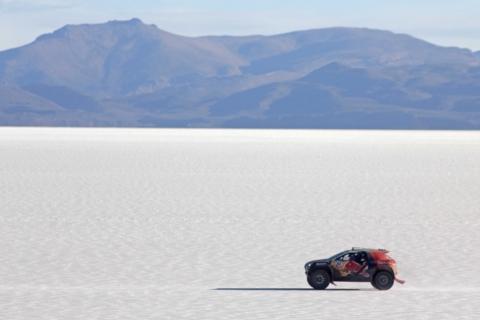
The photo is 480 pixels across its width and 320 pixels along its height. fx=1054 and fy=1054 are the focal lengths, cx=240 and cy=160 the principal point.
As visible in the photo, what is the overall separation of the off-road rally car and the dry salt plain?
0.64 ft

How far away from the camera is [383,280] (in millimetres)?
11844

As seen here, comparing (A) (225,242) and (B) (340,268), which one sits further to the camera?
(A) (225,242)

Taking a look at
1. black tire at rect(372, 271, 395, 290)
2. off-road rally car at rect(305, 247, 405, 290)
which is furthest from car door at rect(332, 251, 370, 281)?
black tire at rect(372, 271, 395, 290)

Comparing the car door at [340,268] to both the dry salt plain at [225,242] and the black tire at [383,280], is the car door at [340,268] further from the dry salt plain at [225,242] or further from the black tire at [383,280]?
the black tire at [383,280]

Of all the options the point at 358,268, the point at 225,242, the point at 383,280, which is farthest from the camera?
the point at 225,242

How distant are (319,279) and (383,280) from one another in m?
0.72

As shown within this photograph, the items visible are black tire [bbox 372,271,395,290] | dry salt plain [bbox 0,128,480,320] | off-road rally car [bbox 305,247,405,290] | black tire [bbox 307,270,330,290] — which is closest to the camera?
dry salt plain [bbox 0,128,480,320]

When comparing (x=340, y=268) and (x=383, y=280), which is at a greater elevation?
(x=340, y=268)

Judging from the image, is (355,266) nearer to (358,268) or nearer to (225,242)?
(358,268)

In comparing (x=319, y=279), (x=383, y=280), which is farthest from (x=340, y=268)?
(x=383, y=280)

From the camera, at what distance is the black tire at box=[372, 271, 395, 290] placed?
38.5 feet

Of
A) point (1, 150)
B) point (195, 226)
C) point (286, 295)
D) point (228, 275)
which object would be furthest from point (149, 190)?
point (1, 150)

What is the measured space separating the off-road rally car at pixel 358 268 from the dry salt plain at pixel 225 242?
195 mm

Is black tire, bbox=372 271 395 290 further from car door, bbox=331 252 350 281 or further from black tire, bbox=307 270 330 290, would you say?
black tire, bbox=307 270 330 290
